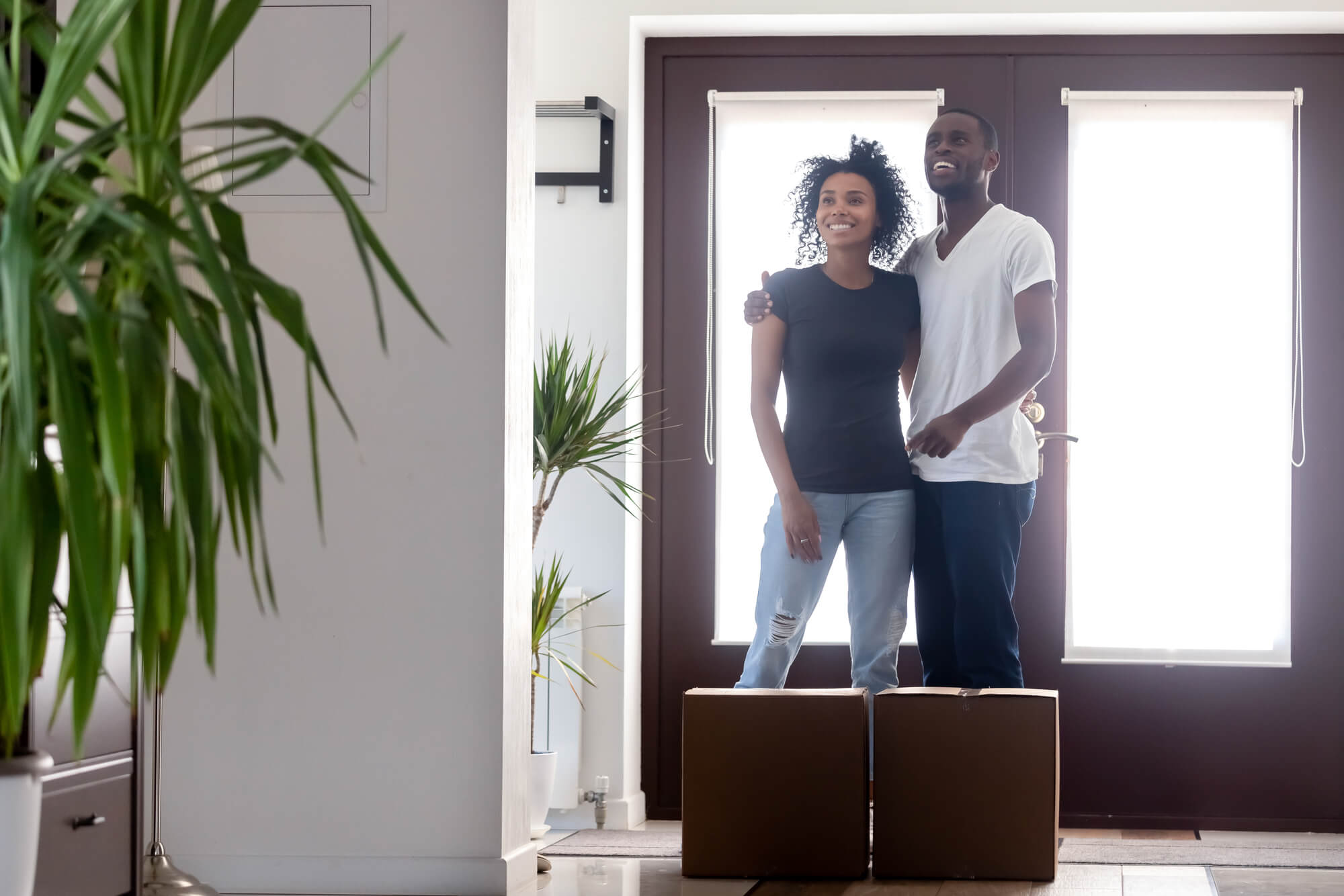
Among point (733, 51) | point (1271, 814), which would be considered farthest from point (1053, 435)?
point (733, 51)

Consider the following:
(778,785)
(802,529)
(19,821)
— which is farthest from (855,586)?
(19,821)

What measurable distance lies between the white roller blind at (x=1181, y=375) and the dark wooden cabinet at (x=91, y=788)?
96.1 inches

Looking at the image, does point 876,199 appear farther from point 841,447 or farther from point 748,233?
point 841,447

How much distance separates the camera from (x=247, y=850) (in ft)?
7.95

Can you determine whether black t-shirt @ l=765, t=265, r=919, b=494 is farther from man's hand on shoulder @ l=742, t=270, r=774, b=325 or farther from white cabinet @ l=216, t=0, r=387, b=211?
white cabinet @ l=216, t=0, r=387, b=211

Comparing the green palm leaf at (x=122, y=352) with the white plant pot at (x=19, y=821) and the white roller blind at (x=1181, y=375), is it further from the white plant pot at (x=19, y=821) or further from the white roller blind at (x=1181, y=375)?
the white roller blind at (x=1181, y=375)

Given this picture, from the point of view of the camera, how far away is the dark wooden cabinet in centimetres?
175

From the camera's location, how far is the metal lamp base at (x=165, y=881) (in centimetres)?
212

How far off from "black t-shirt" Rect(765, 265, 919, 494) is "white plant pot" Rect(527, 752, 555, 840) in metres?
0.92

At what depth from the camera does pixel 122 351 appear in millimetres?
1146

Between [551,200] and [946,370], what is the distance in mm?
1132

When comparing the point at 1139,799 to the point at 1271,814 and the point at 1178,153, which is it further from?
the point at 1178,153

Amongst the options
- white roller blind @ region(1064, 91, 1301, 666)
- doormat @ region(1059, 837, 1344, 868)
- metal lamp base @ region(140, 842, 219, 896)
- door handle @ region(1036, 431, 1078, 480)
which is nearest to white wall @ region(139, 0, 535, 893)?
metal lamp base @ region(140, 842, 219, 896)

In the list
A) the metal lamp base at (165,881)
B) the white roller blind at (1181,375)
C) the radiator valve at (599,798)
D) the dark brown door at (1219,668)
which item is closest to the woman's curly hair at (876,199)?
the dark brown door at (1219,668)
